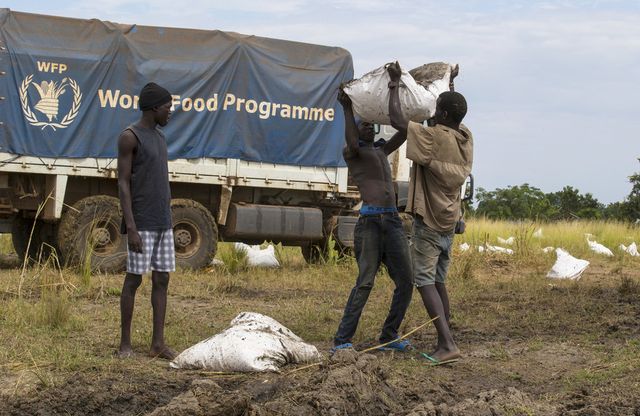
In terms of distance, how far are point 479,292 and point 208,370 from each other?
4560mm

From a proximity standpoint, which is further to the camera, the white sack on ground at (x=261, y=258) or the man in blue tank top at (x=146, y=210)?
the white sack on ground at (x=261, y=258)

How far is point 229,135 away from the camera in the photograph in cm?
909

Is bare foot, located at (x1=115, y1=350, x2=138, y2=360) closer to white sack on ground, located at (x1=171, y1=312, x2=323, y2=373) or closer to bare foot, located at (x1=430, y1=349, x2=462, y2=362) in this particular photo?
white sack on ground, located at (x1=171, y1=312, x2=323, y2=373)

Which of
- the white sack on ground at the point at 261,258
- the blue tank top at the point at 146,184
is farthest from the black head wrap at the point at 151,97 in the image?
the white sack on ground at the point at 261,258

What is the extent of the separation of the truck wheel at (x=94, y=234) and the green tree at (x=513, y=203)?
Result: 1773 centimetres

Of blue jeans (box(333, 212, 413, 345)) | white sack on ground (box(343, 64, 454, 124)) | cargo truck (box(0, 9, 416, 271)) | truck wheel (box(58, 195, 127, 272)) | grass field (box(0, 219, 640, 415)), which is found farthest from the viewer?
truck wheel (box(58, 195, 127, 272))

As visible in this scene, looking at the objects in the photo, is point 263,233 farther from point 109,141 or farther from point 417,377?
point 417,377

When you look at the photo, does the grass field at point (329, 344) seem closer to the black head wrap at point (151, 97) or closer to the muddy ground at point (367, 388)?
the muddy ground at point (367, 388)

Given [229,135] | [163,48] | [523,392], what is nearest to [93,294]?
[229,135]

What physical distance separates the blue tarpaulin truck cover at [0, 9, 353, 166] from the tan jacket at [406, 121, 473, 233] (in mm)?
5180

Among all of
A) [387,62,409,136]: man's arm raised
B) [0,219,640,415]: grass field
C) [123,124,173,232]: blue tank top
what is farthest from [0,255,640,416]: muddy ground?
[387,62,409,136]: man's arm raised

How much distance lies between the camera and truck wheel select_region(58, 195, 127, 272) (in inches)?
329

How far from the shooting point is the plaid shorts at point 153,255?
13.6ft

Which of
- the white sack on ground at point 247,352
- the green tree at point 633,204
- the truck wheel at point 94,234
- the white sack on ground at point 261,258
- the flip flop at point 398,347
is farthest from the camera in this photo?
the green tree at point 633,204
